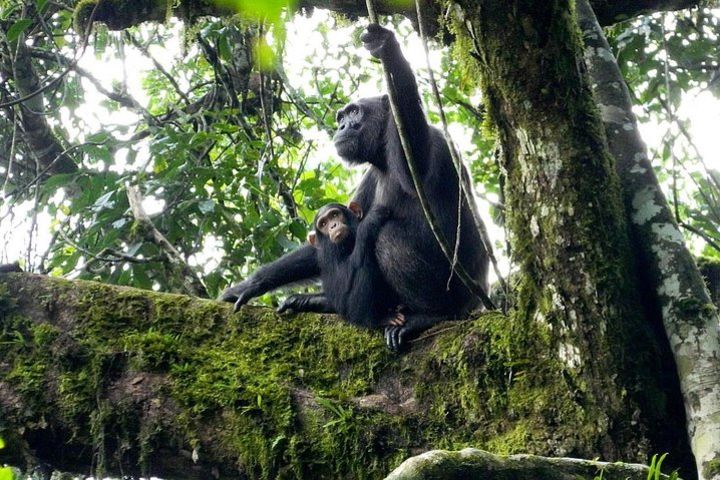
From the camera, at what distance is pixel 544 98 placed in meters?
4.08

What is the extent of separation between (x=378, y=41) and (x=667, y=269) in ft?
6.44

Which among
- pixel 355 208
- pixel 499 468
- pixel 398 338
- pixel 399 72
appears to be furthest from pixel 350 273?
pixel 499 468

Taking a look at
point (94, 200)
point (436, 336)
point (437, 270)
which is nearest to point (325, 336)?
point (436, 336)

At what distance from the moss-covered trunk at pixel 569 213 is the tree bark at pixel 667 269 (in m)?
0.16

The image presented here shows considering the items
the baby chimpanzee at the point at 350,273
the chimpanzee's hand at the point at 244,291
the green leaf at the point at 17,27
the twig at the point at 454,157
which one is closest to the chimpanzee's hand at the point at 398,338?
the baby chimpanzee at the point at 350,273

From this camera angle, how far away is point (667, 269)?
4414 mm

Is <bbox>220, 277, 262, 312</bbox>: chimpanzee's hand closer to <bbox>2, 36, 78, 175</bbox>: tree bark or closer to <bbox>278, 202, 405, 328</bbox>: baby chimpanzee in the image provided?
<bbox>278, 202, 405, 328</bbox>: baby chimpanzee

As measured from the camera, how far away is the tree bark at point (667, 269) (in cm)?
393

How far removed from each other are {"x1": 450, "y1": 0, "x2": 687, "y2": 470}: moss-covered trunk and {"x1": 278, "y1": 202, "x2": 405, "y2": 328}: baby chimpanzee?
1.48 meters

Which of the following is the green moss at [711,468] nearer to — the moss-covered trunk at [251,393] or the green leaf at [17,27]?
the moss-covered trunk at [251,393]

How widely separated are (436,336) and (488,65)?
1688 mm

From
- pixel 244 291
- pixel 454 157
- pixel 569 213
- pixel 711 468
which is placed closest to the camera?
pixel 711 468

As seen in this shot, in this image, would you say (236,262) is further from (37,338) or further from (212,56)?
(37,338)

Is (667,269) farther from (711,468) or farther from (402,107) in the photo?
(402,107)
